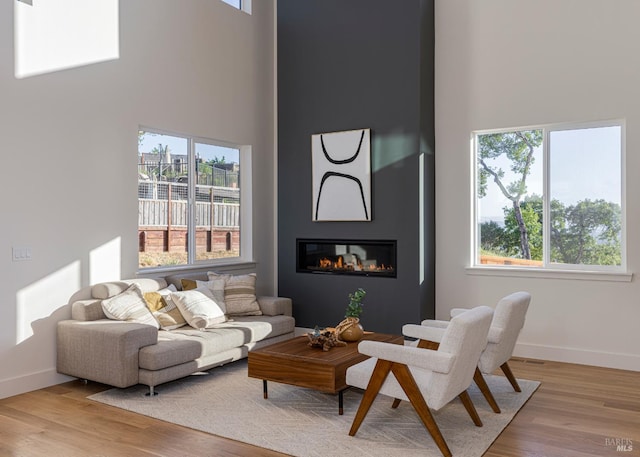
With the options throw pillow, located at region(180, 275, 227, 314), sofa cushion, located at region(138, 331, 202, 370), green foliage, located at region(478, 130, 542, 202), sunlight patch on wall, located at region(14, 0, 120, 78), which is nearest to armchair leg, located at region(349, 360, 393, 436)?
sofa cushion, located at region(138, 331, 202, 370)

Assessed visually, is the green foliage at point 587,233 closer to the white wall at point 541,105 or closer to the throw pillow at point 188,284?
the white wall at point 541,105

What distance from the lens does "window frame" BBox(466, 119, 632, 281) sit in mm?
5203

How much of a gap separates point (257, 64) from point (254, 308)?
298 cm

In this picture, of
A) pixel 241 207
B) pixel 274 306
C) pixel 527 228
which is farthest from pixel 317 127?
pixel 527 228

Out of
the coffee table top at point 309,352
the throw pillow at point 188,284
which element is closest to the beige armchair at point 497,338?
the coffee table top at point 309,352

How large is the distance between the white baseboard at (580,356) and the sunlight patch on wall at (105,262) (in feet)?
13.1

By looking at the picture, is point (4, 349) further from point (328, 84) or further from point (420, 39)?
point (420, 39)

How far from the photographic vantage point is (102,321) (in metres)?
4.53

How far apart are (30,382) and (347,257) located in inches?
133

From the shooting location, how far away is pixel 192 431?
3.58 metres

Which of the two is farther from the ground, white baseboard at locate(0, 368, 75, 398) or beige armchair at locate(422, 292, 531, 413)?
beige armchair at locate(422, 292, 531, 413)

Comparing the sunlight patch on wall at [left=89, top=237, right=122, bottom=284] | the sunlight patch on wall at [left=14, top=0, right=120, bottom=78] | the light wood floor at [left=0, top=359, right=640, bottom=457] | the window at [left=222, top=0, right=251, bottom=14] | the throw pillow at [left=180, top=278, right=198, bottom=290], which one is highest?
the window at [left=222, top=0, right=251, bottom=14]

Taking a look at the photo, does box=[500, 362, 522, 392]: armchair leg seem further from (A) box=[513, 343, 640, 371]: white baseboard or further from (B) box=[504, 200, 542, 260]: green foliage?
(B) box=[504, 200, 542, 260]: green foliage

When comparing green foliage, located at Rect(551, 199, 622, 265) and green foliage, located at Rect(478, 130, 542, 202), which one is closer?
green foliage, located at Rect(551, 199, 622, 265)
